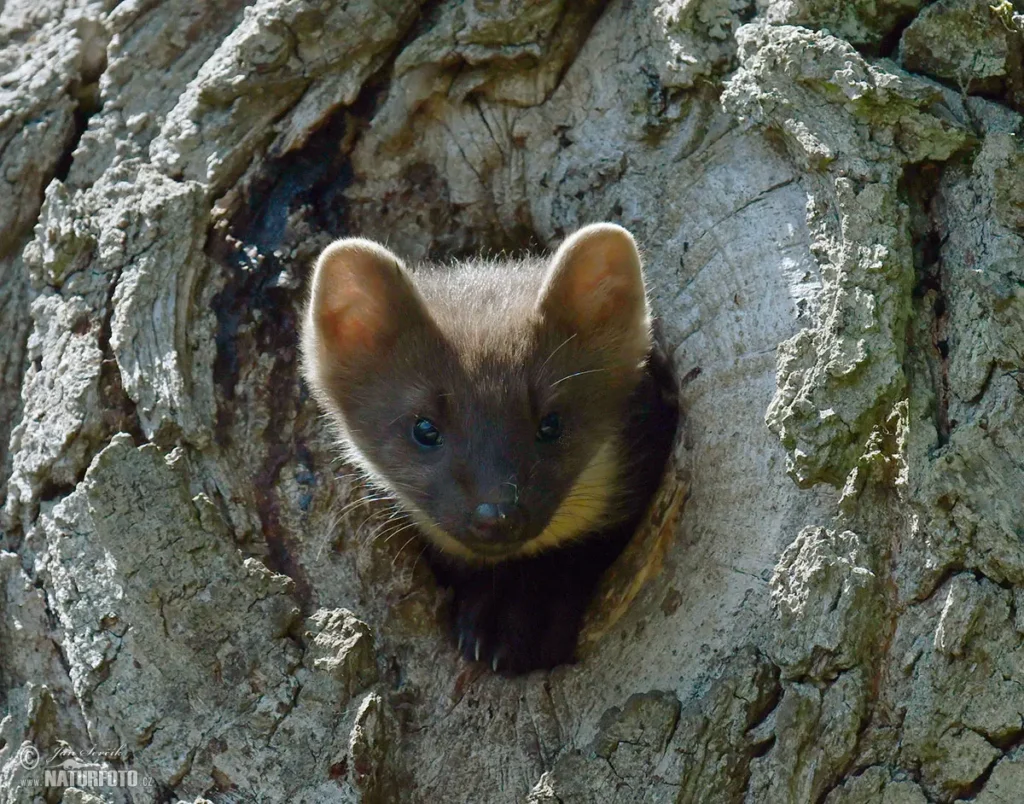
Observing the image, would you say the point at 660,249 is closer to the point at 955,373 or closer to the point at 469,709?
the point at 955,373

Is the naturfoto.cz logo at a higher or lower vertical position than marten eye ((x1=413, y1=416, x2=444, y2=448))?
higher

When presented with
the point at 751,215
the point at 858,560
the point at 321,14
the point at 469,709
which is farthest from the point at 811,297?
the point at 321,14

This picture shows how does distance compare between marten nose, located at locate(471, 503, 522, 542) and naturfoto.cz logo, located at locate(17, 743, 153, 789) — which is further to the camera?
marten nose, located at locate(471, 503, 522, 542)

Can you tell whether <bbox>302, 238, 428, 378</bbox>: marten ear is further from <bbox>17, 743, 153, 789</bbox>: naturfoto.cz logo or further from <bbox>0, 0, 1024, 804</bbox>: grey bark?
<bbox>17, 743, 153, 789</bbox>: naturfoto.cz logo

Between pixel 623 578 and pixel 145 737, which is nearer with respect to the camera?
pixel 145 737

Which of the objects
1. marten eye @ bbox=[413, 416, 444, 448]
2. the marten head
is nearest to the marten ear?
the marten head

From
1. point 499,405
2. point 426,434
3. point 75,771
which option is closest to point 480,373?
point 499,405

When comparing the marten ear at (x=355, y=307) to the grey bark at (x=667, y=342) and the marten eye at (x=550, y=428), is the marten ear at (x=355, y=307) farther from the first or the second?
the marten eye at (x=550, y=428)
